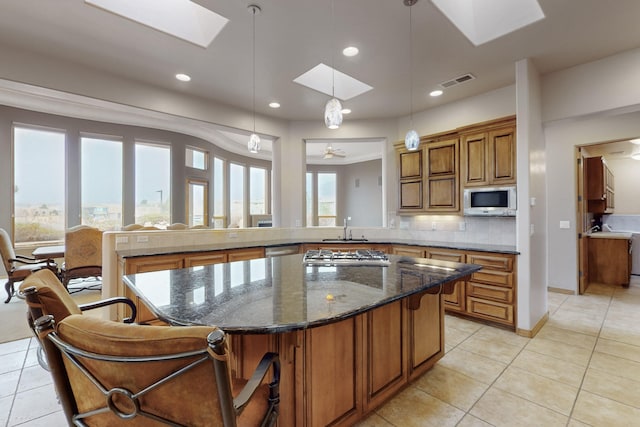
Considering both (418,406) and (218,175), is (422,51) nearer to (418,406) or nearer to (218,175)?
(418,406)

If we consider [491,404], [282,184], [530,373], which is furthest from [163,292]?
[282,184]

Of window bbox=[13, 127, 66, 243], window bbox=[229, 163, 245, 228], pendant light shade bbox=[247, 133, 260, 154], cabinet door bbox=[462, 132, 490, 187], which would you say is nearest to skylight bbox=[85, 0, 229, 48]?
pendant light shade bbox=[247, 133, 260, 154]

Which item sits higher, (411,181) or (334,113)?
(334,113)

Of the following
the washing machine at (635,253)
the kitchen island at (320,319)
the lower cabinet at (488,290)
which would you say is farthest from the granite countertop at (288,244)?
the washing machine at (635,253)

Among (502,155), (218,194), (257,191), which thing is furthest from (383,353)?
(257,191)

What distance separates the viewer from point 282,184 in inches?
189

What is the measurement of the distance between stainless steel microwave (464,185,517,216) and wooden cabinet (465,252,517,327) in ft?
1.85

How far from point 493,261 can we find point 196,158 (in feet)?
23.4

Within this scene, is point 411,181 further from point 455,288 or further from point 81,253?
point 81,253

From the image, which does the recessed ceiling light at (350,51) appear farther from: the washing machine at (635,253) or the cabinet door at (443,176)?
the washing machine at (635,253)

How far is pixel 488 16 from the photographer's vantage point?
8.66 ft

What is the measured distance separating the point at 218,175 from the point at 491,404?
7.87 metres

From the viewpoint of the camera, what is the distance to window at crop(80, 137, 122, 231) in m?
6.34

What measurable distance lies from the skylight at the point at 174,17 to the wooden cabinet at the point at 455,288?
3.36 metres
